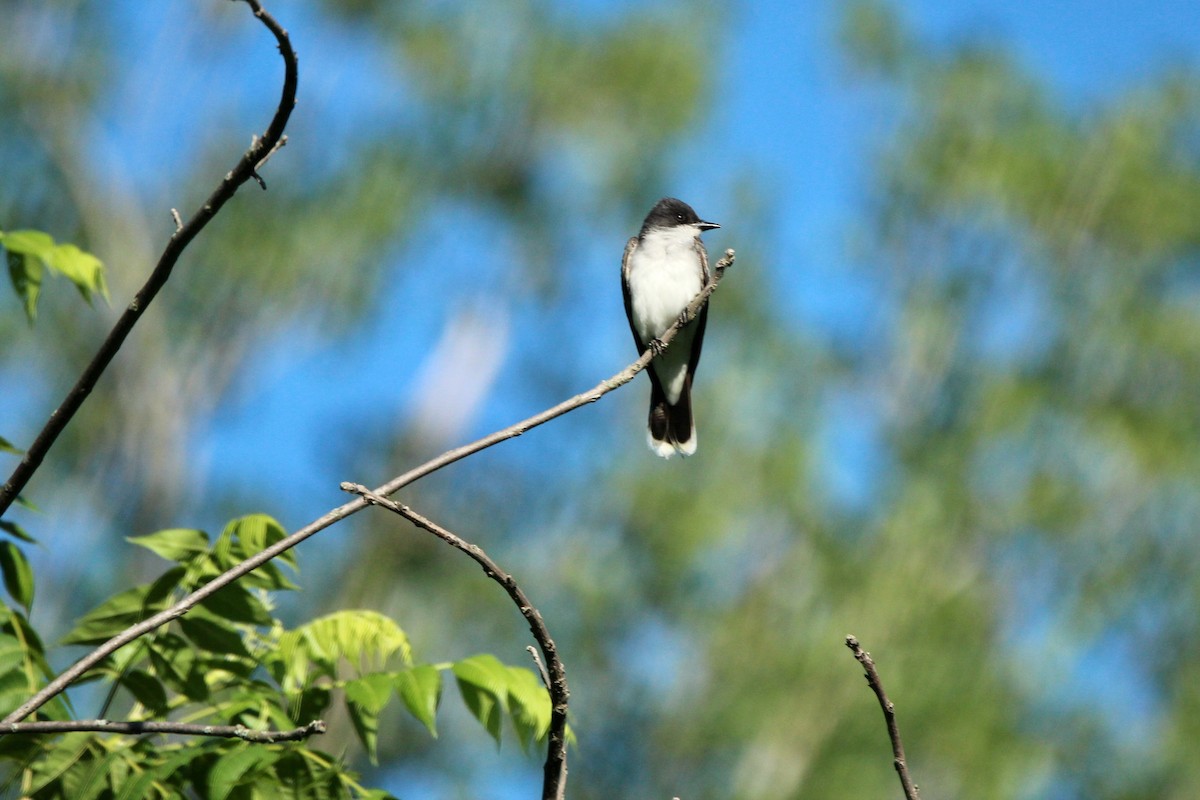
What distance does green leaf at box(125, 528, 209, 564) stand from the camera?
101 inches

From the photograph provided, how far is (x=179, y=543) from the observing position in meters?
2.65

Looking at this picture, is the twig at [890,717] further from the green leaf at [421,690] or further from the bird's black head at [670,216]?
the bird's black head at [670,216]

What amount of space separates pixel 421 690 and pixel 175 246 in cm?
111

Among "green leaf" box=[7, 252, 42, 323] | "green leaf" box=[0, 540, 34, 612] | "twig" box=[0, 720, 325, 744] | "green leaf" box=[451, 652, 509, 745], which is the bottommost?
"twig" box=[0, 720, 325, 744]

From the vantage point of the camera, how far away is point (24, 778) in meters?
2.39

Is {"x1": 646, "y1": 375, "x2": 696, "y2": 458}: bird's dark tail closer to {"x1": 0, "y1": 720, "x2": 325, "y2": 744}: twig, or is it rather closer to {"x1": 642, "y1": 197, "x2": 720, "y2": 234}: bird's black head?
{"x1": 642, "y1": 197, "x2": 720, "y2": 234}: bird's black head

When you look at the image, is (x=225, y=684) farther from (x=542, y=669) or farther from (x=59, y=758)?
(x=542, y=669)

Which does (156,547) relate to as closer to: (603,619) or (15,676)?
(15,676)

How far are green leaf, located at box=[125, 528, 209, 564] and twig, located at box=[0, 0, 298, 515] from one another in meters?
0.67

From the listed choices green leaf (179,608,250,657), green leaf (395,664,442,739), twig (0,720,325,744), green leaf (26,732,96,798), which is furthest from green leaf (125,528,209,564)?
twig (0,720,325,744)

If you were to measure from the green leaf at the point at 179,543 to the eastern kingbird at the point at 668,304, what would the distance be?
3.78 metres

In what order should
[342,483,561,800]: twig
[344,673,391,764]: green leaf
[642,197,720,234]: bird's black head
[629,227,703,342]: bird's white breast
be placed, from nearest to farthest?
[342,483,561,800]: twig, [344,673,391,764]: green leaf, [629,227,703,342]: bird's white breast, [642,197,720,234]: bird's black head

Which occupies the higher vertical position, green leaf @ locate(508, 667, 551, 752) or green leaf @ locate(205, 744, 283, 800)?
green leaf @ locate(508, 667, 551, 752)

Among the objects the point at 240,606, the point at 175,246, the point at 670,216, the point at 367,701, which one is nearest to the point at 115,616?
the point at 240,606
